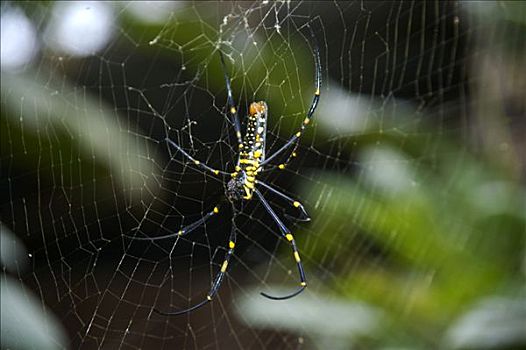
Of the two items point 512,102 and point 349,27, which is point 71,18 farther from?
point 512,102

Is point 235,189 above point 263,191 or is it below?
below

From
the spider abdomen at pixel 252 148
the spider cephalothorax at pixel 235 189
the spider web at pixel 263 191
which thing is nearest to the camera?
the spider abdomen at pixel 252 148

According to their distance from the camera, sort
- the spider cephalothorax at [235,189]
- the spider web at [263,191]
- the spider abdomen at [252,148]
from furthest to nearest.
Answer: the spider web at [263,191] < the spider cephalothorax at [235,189] < the spider abdomen at [252,148]

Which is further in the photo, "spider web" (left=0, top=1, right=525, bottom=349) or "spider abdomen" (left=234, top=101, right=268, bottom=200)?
"spider web" (left=0, top=1, right=525, bottom=349)

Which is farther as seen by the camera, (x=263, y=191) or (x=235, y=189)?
(x=263, y=191)

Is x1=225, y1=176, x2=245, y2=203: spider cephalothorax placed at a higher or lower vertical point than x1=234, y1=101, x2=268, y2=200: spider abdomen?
lower

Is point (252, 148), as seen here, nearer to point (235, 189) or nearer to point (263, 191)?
point (235, 189)

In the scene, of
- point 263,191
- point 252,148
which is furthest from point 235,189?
point 263,191

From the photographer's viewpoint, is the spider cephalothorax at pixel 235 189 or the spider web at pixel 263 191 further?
the spider web at pixel 263 191
